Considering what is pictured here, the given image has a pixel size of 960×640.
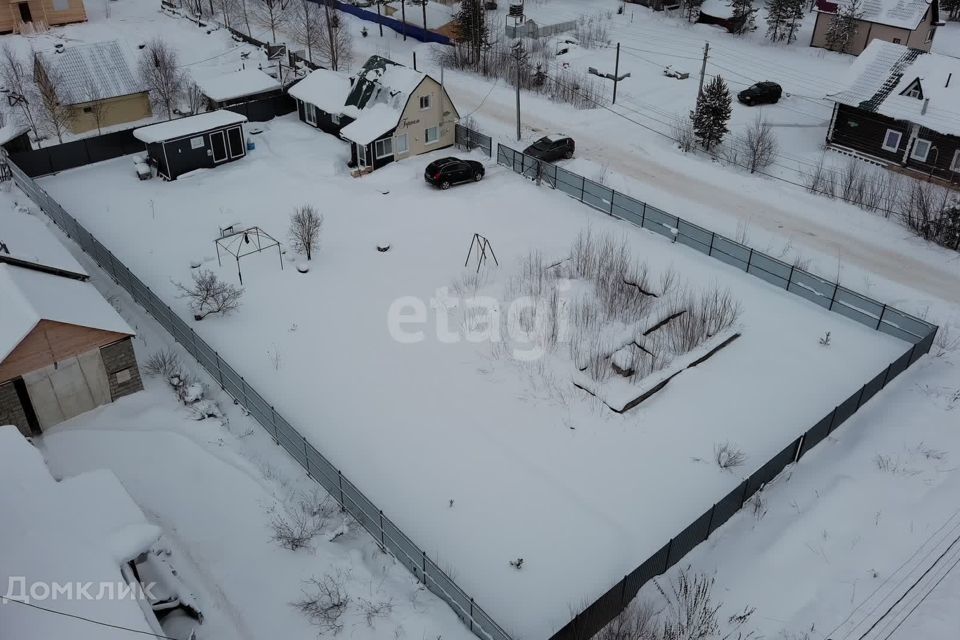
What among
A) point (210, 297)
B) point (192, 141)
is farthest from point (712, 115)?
point (210, 297)

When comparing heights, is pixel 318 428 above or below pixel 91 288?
below

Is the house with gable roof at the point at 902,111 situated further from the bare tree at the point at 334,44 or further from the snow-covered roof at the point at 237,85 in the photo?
the bare tree at the point at 334,44

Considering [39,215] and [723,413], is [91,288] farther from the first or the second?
[723,413]

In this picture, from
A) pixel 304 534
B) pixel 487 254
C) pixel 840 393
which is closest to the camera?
pixel 304 534

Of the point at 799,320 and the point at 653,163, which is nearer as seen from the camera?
the point at 799,320

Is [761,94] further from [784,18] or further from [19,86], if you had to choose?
[19,86]

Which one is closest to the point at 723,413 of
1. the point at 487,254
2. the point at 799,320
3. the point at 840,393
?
the point at 840,393

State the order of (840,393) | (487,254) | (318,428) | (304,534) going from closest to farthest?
(304,534)
(318,428)
(840,393)
(487,254)
